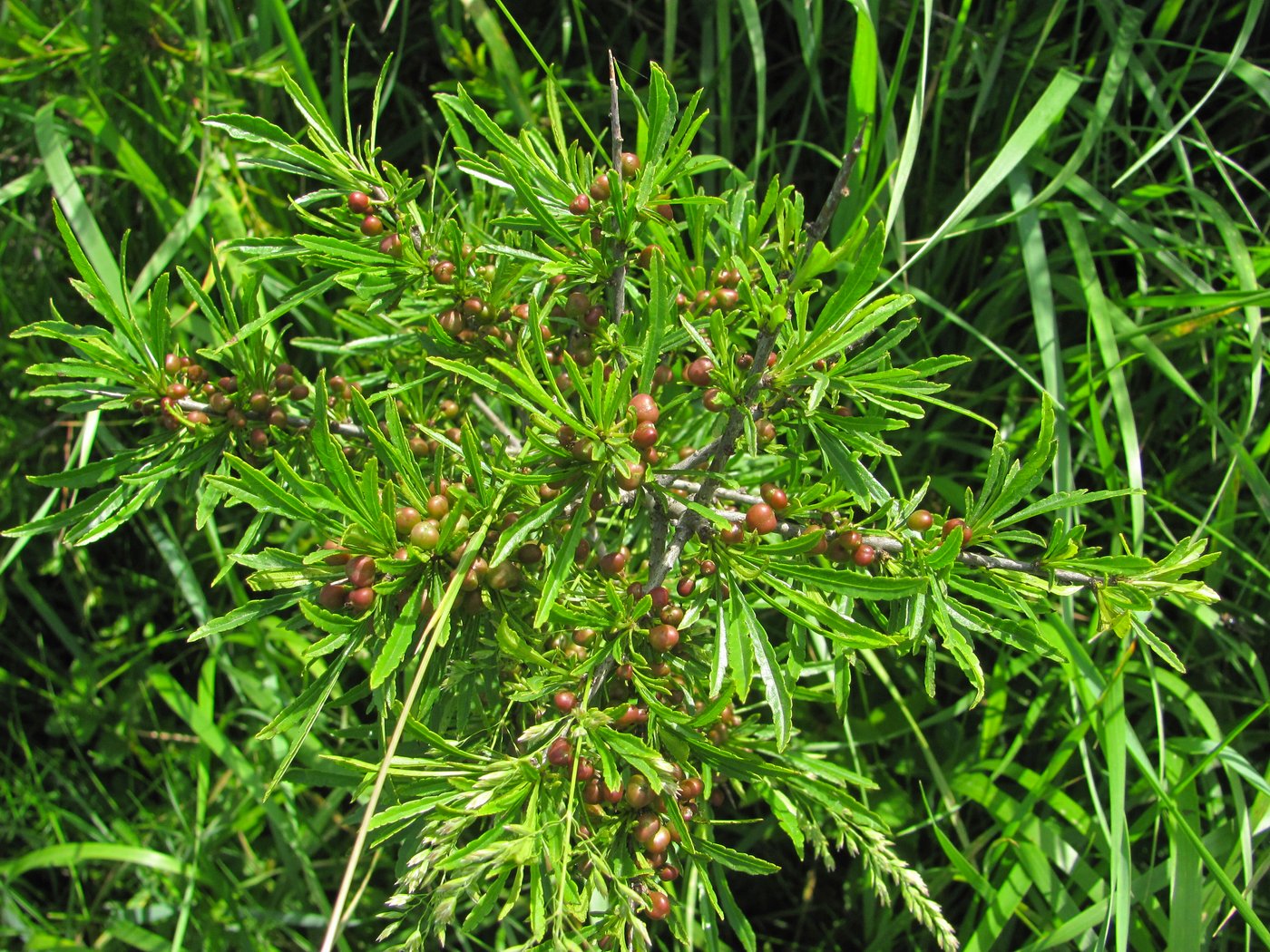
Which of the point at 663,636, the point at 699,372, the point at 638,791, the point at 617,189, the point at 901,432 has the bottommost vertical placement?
the point at 901,432

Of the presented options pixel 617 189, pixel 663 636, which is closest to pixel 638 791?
pixel 663 636

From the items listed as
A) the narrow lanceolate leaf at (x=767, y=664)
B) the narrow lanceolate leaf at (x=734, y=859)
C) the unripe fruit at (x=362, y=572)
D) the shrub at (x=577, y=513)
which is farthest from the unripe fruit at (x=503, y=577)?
the narrow lanceolate leaf at (x=734, y=859)

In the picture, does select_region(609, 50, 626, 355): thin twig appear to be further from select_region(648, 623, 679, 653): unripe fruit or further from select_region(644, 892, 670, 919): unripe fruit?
select_region(644, 892, 670, 919): unripe fruit

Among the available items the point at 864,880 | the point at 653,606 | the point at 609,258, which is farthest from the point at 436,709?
the point at 864,880

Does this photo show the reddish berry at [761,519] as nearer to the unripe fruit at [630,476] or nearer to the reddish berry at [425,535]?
the unripe fruit at [630,476]

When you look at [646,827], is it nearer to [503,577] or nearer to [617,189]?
[503,577]

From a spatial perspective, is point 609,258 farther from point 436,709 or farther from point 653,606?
point 436,709

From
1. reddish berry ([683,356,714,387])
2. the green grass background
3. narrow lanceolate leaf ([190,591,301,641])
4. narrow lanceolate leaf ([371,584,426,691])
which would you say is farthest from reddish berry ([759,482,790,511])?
the green grass background

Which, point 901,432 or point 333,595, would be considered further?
point 901,432
